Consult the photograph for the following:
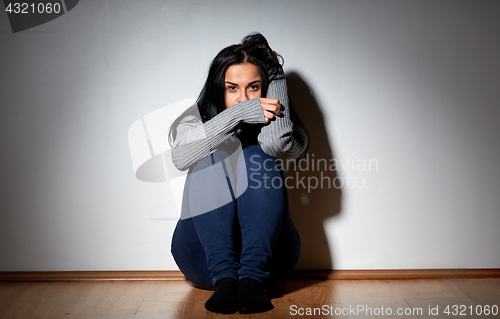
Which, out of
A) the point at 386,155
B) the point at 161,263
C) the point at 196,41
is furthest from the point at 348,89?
the point at 161,263

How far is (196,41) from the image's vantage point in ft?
4.11

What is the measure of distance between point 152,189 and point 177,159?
0.94 ft

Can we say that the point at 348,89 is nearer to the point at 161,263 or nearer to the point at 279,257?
the point at 279,257

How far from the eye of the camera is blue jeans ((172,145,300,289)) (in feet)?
3.14

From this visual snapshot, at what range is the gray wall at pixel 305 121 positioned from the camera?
1.25m

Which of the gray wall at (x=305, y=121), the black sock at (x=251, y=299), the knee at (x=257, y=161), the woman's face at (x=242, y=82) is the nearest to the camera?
the black sock at (x=251, y=299)

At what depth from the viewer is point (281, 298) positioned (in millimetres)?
1100

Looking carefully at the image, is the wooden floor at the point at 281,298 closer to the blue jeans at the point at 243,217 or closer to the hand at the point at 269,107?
the blue jeans at the point at 243,217

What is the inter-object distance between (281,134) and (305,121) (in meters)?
0.28

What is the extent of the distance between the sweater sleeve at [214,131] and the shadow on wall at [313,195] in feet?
0.93

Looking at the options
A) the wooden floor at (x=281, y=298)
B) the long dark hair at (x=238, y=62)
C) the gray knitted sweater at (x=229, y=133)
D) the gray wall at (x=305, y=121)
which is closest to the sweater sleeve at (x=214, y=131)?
the gray knitted sweater at (x=229, y=133)

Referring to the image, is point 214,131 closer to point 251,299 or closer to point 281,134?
point 281,134

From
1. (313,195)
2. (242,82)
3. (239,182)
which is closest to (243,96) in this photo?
(242,82)

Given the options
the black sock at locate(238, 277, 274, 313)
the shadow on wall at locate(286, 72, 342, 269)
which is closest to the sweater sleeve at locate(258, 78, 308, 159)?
the shadow on wall at locate(286, 72, 342, 269)
